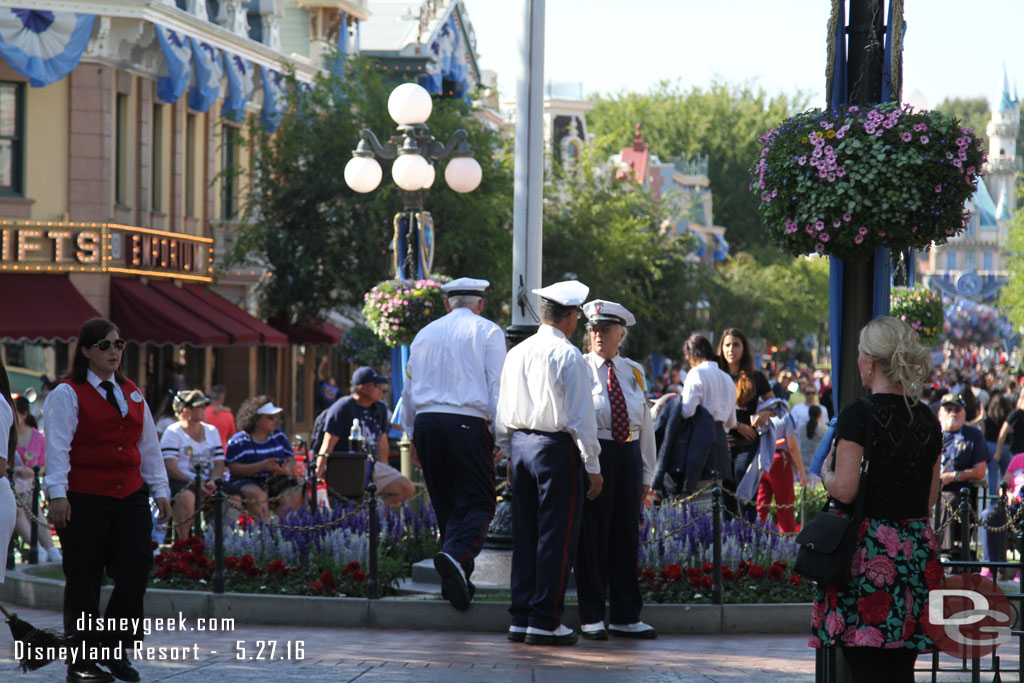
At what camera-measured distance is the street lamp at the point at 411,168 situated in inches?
630

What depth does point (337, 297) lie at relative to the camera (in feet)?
104

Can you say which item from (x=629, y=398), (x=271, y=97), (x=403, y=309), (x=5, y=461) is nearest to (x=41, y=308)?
(x=271, y=97)

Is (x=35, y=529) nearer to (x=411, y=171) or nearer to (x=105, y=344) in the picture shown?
(x=105, y=344)

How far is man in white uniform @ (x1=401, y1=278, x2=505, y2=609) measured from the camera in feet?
30.3

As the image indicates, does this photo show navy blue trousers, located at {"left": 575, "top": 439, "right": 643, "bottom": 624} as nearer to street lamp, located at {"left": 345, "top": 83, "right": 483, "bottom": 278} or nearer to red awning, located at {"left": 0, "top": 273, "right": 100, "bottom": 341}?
street lamp, located at {"left": 345, "top": 83, "right": 483, "bottom": 278}

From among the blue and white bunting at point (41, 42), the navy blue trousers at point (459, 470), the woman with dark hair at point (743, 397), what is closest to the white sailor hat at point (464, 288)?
the navy blue trousers at point (459, 470)

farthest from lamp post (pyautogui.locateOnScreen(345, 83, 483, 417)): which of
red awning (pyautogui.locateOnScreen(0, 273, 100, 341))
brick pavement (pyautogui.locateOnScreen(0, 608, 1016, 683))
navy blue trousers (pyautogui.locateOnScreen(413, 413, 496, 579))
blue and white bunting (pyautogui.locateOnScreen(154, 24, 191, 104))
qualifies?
blue and white bunting (pyautogui.locateOnScreen(154, 24, 191, 104))

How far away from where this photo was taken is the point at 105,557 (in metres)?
7.50

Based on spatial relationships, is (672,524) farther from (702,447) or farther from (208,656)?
(208,656)


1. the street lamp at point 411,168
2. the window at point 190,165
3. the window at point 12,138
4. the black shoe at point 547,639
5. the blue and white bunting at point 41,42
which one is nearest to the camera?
the black shoe at point 547,639

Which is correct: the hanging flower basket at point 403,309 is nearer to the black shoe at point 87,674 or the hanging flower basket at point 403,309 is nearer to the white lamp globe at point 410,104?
the white lamp globe at point 410,104

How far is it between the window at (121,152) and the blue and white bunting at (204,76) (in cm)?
171

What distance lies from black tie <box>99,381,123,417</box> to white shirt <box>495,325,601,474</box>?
2242 mm

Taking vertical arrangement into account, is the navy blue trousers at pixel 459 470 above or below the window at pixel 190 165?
below
